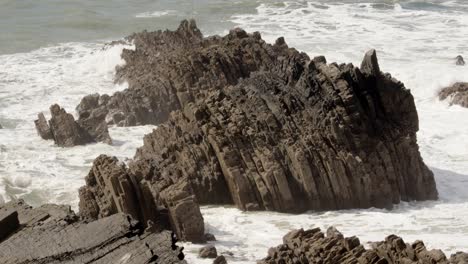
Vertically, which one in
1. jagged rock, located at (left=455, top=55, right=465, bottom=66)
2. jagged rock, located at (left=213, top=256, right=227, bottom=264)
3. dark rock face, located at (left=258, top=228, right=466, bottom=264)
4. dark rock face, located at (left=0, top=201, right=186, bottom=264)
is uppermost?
dark rock face, located at (left=0, top=201, right=186, bottom=264)

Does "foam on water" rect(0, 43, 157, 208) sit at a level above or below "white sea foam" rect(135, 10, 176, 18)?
below

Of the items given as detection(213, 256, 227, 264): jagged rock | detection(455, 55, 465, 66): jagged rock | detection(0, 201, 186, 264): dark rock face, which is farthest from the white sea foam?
detection(0, 201, 186, 264): dark rock face

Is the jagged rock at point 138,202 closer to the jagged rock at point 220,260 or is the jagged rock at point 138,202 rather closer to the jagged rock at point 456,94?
the jagged rock at point 220,260

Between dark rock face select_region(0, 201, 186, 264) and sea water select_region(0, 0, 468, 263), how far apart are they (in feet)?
17.1

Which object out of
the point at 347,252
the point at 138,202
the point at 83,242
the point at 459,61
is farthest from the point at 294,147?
the point at 459,61

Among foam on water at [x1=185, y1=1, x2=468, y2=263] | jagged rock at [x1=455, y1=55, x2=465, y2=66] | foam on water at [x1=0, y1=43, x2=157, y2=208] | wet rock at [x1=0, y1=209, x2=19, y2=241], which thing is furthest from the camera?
jagged rock at [x1=455, y1=55, x2=465, y2=66]

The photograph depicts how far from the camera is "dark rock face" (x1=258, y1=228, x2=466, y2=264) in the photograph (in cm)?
936

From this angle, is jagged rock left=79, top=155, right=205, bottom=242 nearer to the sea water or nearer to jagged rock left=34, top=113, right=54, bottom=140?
the sea water

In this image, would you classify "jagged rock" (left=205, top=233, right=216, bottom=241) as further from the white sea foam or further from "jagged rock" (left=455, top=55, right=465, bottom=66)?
the white sea foam

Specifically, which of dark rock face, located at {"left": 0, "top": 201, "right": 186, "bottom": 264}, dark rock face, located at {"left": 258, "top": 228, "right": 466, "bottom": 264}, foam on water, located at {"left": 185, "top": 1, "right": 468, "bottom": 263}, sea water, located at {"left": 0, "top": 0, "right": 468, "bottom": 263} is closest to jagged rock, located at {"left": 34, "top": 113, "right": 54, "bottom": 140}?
sea water, located at {"left": 0, "top": 0, "right": 468, "bottom": 263}

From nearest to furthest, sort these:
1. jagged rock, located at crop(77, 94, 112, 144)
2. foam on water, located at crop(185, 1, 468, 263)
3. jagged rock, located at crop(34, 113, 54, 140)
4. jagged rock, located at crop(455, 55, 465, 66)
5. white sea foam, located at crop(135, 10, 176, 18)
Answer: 1. foam on water, located at crop(185, 1, 468, 263)
2. jagged rock, located at crop(77, 94, 112, 144)
3. jagged rock, located at crop(34, 113, 54, 140)
4. jagged rock, located at crop(455, 55, 465, 66)
5. white sea foam, located at crop(135, 10, 176, 18)

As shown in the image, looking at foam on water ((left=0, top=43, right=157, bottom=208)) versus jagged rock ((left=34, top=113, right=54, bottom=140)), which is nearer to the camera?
foam on water ((left=0, top=43, right=157, bottom=208))

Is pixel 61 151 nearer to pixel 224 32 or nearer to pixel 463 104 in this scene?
pixel 463 104

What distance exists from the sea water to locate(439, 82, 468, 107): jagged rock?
40cm
